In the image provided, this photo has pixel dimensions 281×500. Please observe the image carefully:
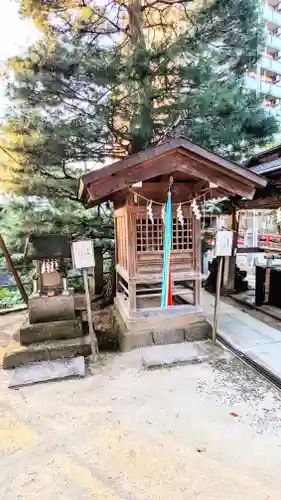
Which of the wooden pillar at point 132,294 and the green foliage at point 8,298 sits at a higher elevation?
the wooden pillar at point 132,294

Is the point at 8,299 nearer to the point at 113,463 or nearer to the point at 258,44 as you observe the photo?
the point at 113,463

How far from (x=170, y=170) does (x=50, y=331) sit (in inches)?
129

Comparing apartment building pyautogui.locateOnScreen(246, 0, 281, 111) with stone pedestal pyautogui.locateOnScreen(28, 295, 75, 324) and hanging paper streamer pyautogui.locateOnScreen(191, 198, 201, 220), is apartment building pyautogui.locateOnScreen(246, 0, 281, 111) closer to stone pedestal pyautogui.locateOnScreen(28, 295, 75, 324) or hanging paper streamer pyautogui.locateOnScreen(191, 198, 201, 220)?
hanging paper streamer pyautogui.locateOnScreen(191, 198, 201, 220)

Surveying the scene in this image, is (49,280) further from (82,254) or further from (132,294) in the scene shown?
(132,294)

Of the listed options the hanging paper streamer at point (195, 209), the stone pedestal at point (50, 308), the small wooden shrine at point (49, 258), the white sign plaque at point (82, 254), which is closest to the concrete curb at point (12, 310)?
the small wooden shrine at point (49, 258)

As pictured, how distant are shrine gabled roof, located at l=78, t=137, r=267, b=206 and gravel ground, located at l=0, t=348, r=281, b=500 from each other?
108 inches

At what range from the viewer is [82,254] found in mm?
4613

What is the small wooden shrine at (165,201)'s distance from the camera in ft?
14.5

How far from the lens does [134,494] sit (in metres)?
2.30

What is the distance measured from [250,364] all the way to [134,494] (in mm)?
2698

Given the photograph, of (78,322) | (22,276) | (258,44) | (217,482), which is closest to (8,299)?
(22,276)

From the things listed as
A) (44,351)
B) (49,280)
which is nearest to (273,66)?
(49,280)

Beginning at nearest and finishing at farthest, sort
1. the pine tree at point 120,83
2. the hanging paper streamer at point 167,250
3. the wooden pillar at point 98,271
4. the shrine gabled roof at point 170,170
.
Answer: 1. the shrine gabled roof at point 170,170
2. the hanging paper streamer at point 167,250
3. the pine tree at point 120,83
4. the wooden pillar at point 98,271

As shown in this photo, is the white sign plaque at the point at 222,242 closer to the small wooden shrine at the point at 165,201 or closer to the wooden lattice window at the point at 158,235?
the small wooden shrine at the point at 165,201
